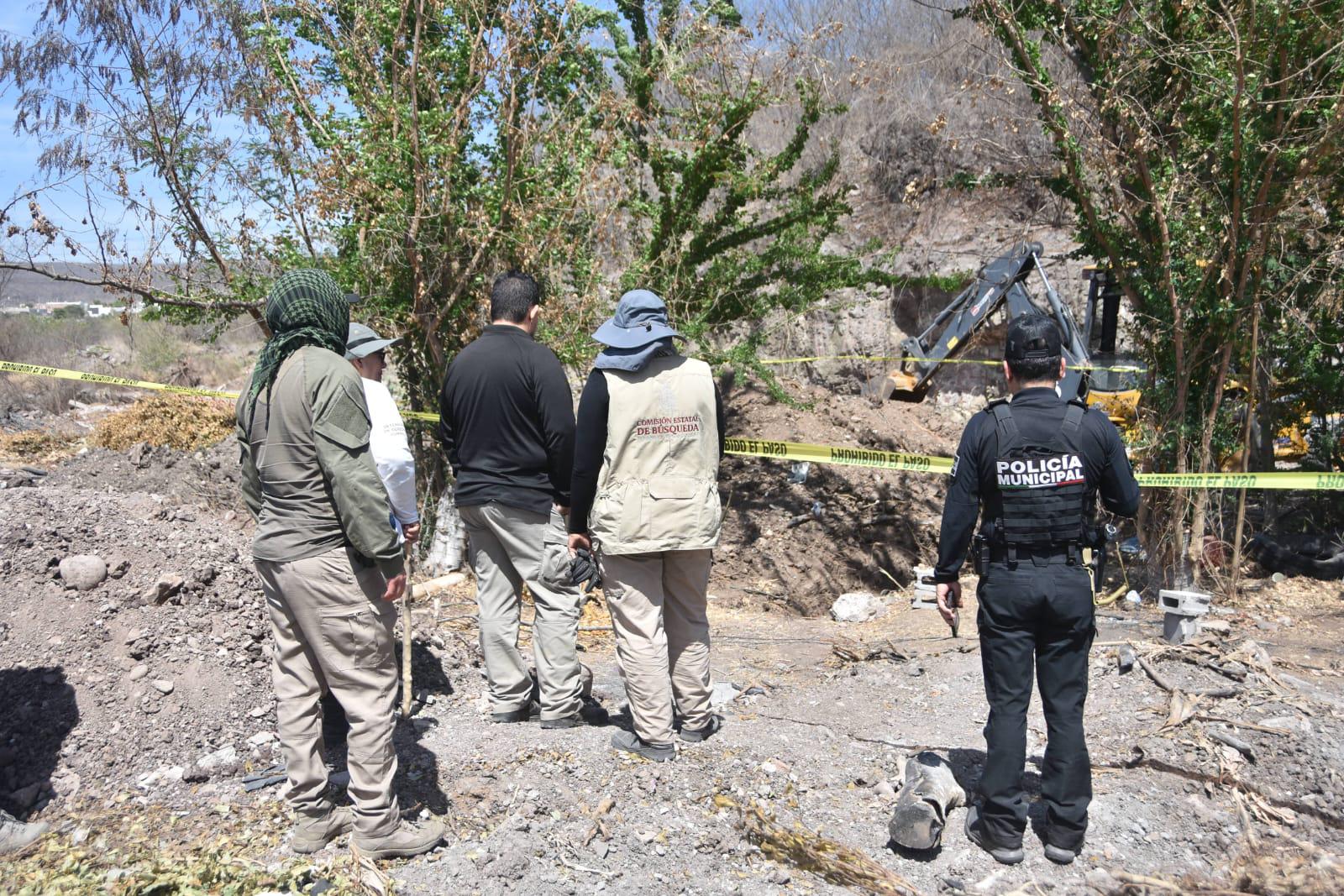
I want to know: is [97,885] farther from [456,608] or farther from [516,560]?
[456,608]

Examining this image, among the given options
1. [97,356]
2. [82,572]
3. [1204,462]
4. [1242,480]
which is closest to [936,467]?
[1204,462]

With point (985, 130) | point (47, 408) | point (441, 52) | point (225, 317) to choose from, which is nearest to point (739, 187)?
point (441, 52)

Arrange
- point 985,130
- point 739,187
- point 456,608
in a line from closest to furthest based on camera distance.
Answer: point 456,608, point 739,187, point 985,130

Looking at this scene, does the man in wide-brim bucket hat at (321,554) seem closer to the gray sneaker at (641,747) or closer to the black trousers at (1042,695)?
the gray sneaker at (641,747)

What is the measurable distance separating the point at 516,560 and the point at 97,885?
190 centimetres

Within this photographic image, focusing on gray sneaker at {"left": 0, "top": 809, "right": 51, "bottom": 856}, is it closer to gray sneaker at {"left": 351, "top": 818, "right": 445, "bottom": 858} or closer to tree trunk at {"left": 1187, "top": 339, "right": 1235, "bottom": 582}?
gray sneaker at {"left": 351, "top": 818, "right": 445, "bottom": 858}

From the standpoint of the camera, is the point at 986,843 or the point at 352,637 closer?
the point at 352,637

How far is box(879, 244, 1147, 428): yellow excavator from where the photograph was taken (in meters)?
9.37

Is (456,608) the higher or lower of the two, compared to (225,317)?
lower

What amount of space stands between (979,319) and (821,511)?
2.98m

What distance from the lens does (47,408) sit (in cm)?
1406

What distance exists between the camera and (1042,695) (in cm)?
325

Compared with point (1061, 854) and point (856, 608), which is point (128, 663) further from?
point (856, 608)

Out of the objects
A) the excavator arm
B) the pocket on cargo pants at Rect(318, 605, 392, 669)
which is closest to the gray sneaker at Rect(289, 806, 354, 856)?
Result: the pocket on cargo pants at Rect(318, 605, 392, 669)
